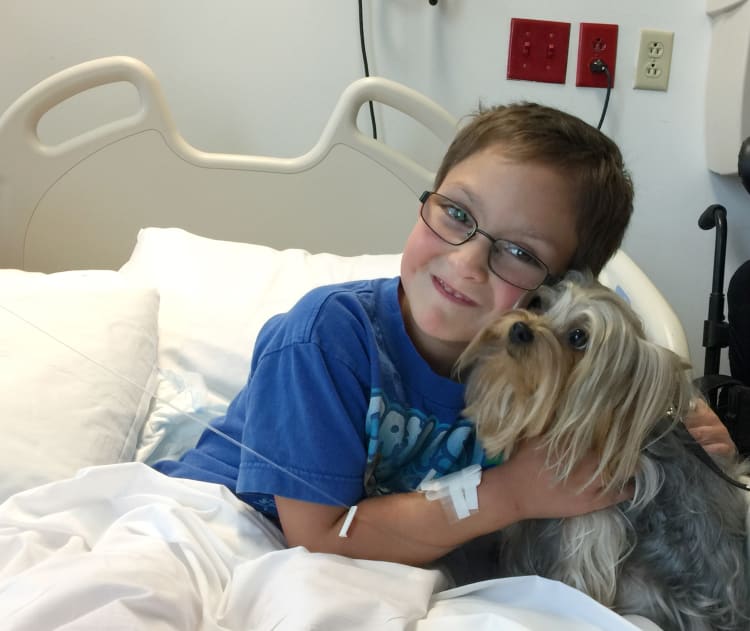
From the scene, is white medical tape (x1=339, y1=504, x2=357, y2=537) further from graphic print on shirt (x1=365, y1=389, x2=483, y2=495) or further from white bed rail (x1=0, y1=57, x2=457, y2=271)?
white bed rail (x1=0, y1=57, x2=457, y2=271)

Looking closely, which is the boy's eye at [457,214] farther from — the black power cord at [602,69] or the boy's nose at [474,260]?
the black power cord at [602,69]

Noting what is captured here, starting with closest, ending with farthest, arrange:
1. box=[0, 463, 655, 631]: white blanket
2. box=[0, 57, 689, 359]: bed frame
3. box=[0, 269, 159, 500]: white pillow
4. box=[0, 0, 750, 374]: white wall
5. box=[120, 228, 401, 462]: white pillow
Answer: box=[0, 463, 655, 631]: white blanket, box=[0, 269, 159, 500]: white pillow, box=[120, 228, 401, 462]: white pillow, box=[0, 57, 689, 359]: bed frame, box=[0, 0, 750, 374]: white wall

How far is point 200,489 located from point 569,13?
155cm

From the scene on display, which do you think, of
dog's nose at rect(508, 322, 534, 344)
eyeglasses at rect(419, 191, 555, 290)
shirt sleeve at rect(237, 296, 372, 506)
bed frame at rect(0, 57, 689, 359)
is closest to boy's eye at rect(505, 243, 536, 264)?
eyeglasses at rect(419, 191, 555, 290)

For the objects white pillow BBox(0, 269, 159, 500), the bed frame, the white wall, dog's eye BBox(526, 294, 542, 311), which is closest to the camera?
dog's eye BBox(526, 294, 542, 311)

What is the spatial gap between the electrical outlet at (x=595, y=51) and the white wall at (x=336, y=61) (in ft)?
0.07

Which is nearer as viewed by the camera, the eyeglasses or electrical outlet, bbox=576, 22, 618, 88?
the eyeglasses

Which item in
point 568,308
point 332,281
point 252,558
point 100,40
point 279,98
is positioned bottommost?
point 252,558

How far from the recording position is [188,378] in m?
1.48

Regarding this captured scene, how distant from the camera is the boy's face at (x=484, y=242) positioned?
3.26 feet

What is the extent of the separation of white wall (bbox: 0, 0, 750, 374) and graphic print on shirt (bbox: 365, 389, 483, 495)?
43.7 inches

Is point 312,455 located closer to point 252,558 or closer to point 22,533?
point 252,558

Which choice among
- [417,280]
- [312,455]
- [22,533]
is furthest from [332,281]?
[22,533]

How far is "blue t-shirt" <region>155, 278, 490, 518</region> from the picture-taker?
972mm
